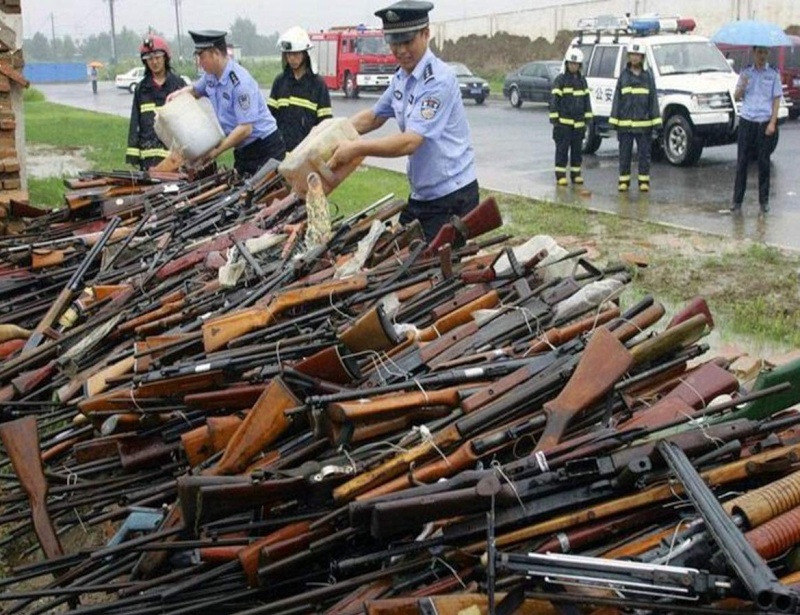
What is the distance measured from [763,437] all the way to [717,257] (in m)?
6.16

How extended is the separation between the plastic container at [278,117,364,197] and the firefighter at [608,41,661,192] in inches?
314

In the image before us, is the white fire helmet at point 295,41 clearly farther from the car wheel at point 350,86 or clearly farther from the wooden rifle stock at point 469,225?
the car wheel at point 350,86

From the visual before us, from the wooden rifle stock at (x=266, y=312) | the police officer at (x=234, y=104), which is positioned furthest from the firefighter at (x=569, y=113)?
the wooden rifle stock at (x=266, y=312)

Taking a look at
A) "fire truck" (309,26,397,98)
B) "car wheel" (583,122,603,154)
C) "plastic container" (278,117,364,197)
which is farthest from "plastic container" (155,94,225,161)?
"fire truck" (309,26,397,98)

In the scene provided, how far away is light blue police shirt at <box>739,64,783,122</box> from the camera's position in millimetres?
11305

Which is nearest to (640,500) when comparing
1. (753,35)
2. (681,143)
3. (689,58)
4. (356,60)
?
(753,35)

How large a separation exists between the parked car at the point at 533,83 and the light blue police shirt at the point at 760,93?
16.7 metres

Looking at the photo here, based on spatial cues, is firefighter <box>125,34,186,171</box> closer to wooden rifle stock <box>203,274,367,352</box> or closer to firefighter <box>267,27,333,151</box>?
firefighter <box>267,27,333,151</box>

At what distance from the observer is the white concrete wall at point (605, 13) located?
3309cm

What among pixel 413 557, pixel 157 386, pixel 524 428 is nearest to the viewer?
pixel 413 557

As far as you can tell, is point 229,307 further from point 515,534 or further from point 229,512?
point 515,534

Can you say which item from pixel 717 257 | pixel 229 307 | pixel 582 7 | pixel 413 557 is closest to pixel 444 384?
pixel 413 557

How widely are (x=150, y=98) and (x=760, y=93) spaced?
6867 millimetres

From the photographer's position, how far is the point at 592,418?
11.8 feet
